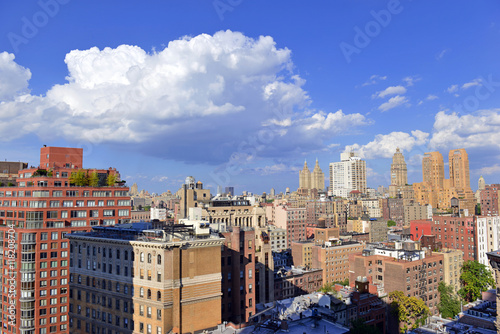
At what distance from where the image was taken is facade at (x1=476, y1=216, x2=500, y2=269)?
496 ft

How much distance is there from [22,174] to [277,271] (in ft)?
287

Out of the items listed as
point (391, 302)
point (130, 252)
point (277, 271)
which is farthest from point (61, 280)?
point (391, 302)

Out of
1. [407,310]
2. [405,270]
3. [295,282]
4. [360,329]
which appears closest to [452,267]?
[405,270]

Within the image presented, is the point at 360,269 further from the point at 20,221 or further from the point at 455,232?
the point at 20,221

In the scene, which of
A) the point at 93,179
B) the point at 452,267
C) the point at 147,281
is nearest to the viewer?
the point at 147,281

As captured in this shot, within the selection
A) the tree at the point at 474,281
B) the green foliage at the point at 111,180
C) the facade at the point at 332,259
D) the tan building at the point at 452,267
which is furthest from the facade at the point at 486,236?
the green foliage at the point at 111,180

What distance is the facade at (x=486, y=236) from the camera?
496 ft

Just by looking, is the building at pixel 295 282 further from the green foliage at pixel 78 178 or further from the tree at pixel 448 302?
the green foliage at pixel 78 178

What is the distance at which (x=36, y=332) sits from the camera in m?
93.5

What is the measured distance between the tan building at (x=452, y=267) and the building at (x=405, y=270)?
2071mm

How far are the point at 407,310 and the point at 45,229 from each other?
93.9m

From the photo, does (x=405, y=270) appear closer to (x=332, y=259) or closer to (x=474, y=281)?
(x=474, y=281)

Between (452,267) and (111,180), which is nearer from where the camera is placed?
(111,180)

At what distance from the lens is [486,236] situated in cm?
15362
